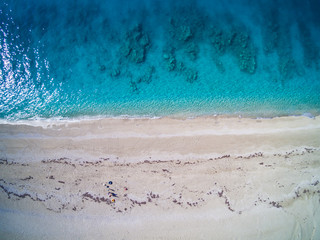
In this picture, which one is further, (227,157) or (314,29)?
(314,29)

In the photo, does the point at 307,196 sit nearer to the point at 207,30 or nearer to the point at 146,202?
the point at 146,202

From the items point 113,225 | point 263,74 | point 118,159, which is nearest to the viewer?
point 113,225

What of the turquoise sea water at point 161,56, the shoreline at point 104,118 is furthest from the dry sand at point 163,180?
the turquoise sea water at point 161,56

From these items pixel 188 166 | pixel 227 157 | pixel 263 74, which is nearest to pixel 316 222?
pixel 227 157

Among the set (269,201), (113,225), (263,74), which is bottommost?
(113,225)

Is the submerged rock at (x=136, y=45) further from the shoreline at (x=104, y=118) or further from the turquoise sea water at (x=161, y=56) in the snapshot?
the shoreline at (x=104, y=118)

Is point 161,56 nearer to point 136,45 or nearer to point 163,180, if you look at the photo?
point 136,45
